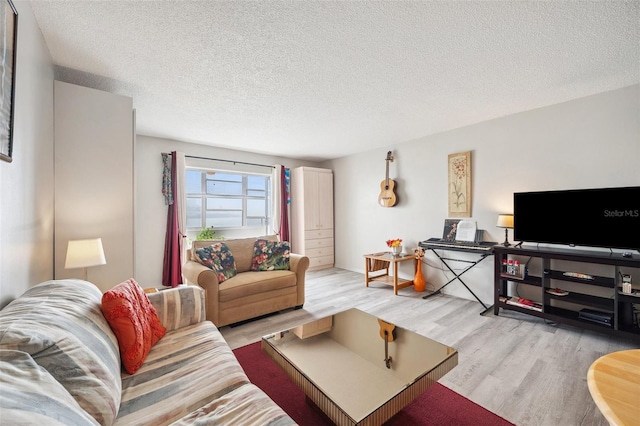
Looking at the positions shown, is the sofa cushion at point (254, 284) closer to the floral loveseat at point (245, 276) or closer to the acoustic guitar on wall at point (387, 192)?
the floral loveseat at point (245, 276)

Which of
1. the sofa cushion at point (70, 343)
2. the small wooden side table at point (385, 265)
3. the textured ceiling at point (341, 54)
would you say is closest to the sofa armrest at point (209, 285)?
the sofa cushion at point (70, 343)

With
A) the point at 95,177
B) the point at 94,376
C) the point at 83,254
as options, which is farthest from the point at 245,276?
the point at 94,376

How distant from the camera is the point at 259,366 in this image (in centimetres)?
206

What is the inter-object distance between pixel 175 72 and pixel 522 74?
116 inches

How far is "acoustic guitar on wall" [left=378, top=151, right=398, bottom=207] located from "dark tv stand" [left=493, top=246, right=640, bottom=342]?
5.84ft

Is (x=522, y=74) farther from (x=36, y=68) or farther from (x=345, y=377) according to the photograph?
(x=36, y=68)

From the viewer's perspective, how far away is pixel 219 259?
9.64 ft

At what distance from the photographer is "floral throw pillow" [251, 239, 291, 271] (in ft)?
10.7

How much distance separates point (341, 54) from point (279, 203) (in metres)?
3.63

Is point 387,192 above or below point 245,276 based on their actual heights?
above

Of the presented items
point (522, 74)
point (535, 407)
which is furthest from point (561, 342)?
point (522, 74)

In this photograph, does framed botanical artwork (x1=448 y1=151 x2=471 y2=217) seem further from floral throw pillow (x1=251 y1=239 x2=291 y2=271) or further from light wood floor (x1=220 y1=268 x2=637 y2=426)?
floral throw pillow (x1=251 y1=239 x2=291 y2=271)

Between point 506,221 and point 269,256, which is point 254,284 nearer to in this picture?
point 269,256

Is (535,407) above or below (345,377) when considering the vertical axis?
below
